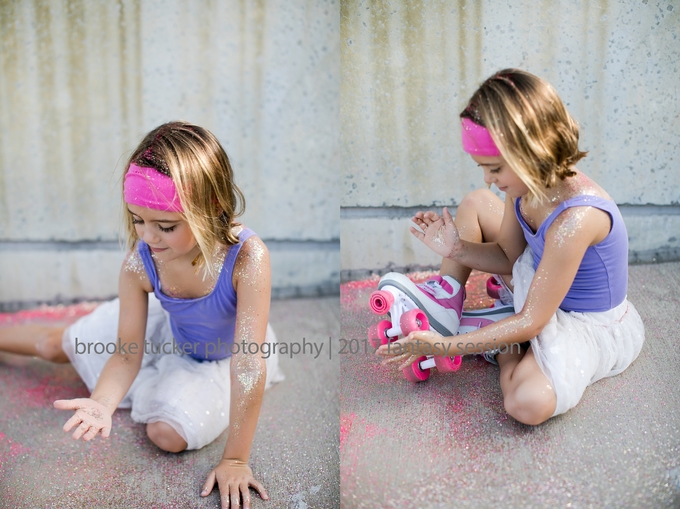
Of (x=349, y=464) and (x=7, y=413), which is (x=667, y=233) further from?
(x=7, y=413)

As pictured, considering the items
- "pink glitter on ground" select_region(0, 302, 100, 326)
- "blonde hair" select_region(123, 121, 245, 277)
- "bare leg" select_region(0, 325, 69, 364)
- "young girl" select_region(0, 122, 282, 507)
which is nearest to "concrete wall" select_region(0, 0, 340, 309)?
"pink glitter on ground" select_region(0, 302, 100, 326)

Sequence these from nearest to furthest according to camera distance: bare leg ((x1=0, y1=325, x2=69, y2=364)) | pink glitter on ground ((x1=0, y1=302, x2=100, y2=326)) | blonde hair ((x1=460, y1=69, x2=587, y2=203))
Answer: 1. blonde hair ((x1=460, y1=69, x2=587, y2=203))
2. bare leg ((x1=0, y1=325, x2=69, y2=364))
3. pink glitter on ground ((x1=0, y1=302, x2=100, y2=326))

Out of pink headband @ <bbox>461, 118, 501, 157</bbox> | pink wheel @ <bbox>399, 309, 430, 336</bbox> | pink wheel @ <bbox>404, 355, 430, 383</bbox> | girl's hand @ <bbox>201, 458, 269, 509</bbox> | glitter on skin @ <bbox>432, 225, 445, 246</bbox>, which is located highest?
pink headband @ <bbox>461, 118, 501, 157</bbox>

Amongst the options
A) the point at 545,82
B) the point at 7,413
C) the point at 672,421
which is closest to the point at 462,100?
the point at 545,82

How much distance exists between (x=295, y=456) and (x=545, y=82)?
0.68 metres

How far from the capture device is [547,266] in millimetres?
875

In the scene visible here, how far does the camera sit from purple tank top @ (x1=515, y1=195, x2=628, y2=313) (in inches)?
34.9

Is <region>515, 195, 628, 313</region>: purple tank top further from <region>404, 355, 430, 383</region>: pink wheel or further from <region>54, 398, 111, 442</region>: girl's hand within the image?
<region>54, 398, 111, 442</region>: girl's hand

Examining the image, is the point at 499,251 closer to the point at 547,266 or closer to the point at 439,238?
the point at 439,238

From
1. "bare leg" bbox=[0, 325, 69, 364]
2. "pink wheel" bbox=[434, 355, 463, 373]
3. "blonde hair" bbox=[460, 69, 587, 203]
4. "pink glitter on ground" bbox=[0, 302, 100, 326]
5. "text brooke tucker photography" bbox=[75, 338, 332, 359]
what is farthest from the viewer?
"pink glitter on ground" bbox=[0, 302, 100, 326]

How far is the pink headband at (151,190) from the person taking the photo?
85 centimetres

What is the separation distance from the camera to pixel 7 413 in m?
1.14

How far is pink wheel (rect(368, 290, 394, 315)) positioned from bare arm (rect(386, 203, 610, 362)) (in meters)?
0.09

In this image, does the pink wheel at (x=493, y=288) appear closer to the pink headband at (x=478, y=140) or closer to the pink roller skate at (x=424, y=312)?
the pink roller skate at (x=424, y=312)
